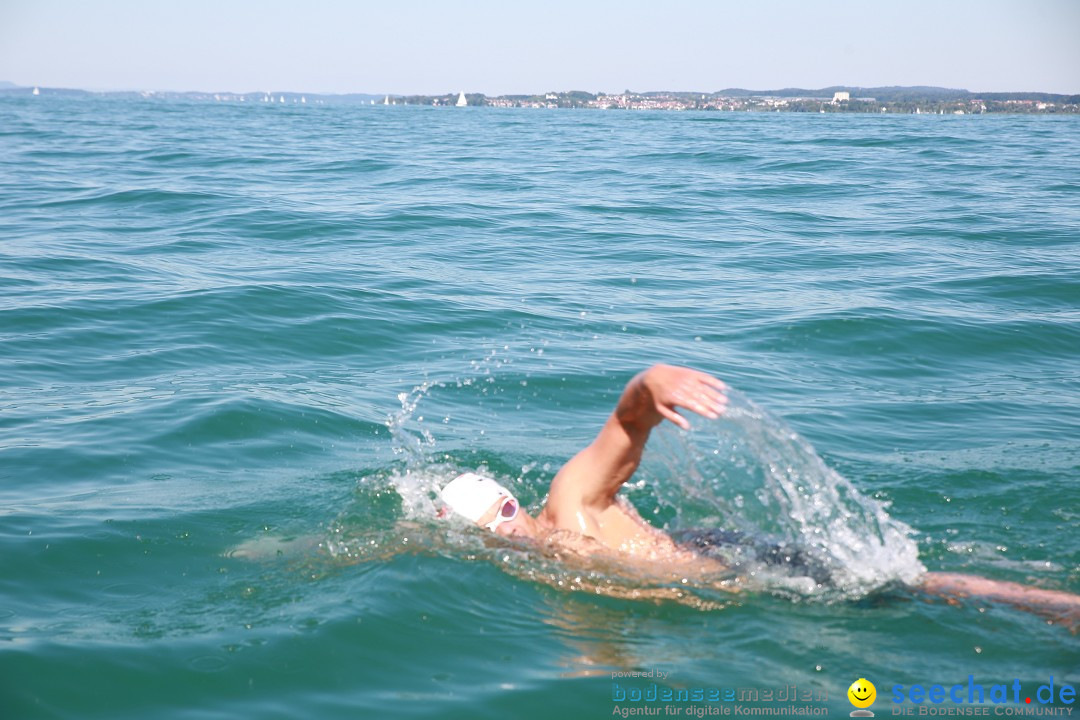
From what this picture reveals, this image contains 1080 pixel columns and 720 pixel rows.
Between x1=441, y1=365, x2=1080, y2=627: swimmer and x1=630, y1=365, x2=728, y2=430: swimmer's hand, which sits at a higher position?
x1=630, y1=365, x2=728, y2=430: swimmer's hand

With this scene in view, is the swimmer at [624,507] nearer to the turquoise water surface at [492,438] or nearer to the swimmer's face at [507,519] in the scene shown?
the swimmer's face at [507,519]

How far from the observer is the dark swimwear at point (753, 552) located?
529 centimetres

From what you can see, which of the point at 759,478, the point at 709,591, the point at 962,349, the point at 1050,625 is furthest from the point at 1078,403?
the point at 709,591

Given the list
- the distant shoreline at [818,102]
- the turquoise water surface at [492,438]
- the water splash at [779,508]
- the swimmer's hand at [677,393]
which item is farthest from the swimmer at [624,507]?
the distant shoreline at [818,102]

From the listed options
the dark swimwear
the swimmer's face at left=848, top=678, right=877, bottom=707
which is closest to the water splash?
the dark swimwear

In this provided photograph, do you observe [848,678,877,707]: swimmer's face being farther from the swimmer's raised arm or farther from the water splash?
the swimmer's raised arm

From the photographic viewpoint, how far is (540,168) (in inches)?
953

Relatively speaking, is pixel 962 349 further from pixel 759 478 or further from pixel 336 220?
pixel 336 220

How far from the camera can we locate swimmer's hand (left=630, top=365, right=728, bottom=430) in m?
4.22

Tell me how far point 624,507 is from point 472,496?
85 cm

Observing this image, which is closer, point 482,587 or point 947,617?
point 947,617

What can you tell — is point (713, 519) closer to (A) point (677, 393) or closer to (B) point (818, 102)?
(A) point (677, 393)

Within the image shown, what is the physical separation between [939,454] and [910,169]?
17.0 m


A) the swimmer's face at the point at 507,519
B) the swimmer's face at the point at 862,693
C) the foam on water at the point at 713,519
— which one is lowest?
the swimmer's face at the point at 862,693
